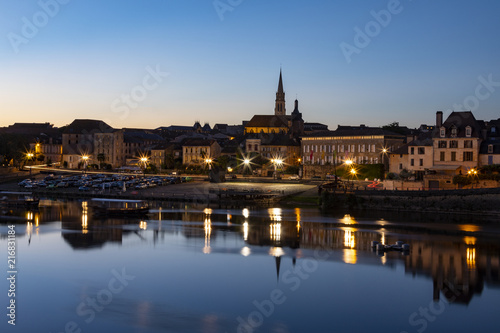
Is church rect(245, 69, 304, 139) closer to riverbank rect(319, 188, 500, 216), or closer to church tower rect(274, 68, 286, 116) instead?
church tower rect(274, 68, 286, 116)

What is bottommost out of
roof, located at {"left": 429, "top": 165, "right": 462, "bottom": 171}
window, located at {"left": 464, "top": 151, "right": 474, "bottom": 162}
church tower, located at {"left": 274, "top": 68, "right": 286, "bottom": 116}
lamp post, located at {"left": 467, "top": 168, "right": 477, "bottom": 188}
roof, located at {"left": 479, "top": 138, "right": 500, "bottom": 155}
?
lamp post, located at {"left": 467, "top": 168, "right": 477, "bottom": 188}

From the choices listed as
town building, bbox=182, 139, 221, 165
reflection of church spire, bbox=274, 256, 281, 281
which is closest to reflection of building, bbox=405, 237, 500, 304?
reflection of church spire, bbox=274, 256, 281, 281

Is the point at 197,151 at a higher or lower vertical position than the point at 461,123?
lower

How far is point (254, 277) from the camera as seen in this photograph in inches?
1309

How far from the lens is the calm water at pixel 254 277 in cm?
2591

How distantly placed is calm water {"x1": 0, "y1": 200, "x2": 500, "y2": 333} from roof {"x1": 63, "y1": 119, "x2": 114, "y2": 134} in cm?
8573

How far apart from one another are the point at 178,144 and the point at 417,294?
339 feet

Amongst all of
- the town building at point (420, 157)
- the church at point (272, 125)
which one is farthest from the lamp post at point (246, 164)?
the town building at point (420, 157)

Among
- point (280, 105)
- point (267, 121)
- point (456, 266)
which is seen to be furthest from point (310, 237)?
point (280, 105)

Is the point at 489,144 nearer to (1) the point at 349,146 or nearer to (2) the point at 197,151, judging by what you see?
(1) the point at 349,146

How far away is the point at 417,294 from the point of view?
98.1ft

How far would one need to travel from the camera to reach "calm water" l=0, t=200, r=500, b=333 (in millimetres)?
25906

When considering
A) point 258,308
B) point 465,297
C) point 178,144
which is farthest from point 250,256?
point 178,144

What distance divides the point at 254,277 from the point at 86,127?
11382 centimetres
